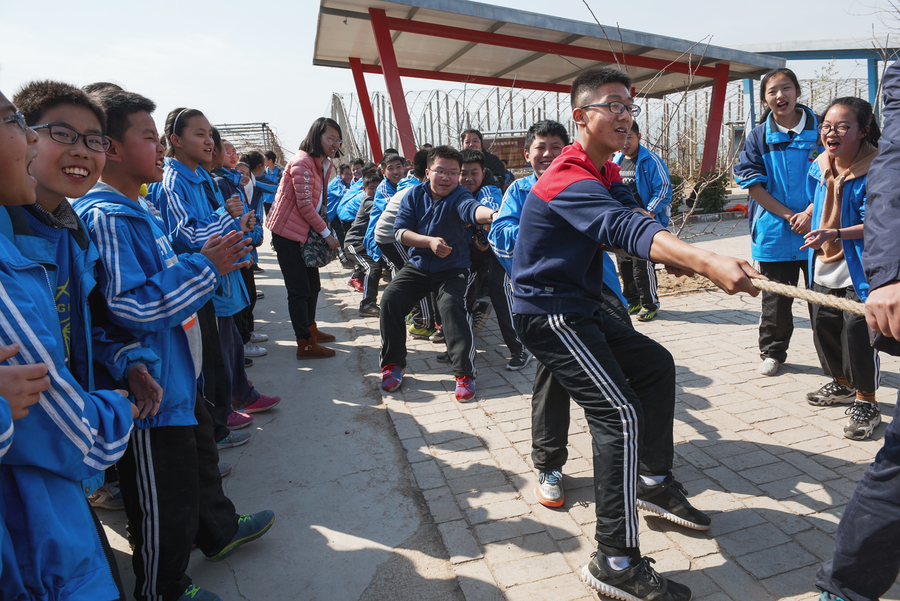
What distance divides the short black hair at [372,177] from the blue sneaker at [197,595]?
21.0 feet

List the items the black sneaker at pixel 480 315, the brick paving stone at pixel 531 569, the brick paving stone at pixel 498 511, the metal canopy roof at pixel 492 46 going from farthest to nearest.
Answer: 1. the metal canopy roof at pixel 492 46
2. the black sneaker at pixel 480 315
3. the brick paving stone at pixel 498 511
4. the brick paving stone at pixel 531 569

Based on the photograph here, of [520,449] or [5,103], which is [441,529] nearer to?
[520,449]

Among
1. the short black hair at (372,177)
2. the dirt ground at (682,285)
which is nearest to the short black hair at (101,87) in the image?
the short black hair at (372,177)

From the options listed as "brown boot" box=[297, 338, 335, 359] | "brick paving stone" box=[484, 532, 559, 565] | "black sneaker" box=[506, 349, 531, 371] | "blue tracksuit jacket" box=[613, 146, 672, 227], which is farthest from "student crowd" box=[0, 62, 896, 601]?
"blue tracksuit jacket" box=[613, 146, 672, 227]

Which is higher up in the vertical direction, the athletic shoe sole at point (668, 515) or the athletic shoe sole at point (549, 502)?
the athletic shoe sole at point (668, 515)

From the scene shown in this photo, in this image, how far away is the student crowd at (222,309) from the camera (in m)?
1.37

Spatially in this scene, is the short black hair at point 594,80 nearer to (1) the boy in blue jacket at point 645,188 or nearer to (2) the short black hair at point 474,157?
(2) the short black hair at point 474,157

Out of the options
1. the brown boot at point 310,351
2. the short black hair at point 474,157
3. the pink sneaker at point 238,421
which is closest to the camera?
the pink sneaker at point 238,421

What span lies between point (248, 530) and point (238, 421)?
1471mm

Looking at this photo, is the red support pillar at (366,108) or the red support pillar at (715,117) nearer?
the red support pillar at (366,108)

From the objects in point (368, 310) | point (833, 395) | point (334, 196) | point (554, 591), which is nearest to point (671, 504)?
point (554, 591)

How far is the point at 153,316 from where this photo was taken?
1.99m

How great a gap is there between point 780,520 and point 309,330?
13.6 feet

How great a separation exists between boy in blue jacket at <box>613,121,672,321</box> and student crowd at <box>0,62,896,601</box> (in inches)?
53.7
